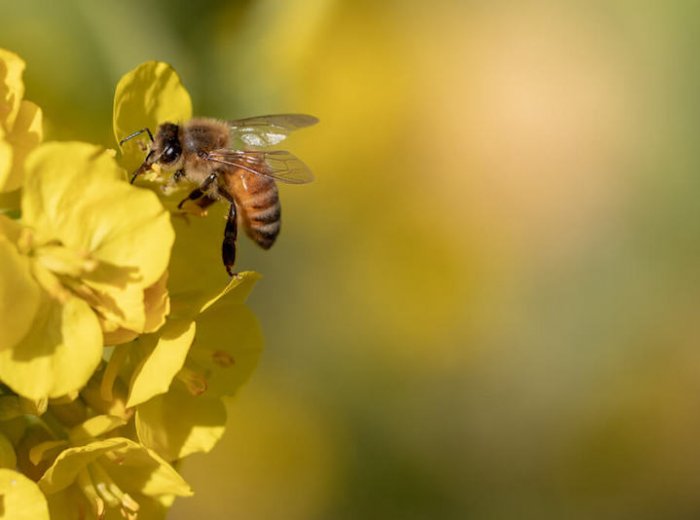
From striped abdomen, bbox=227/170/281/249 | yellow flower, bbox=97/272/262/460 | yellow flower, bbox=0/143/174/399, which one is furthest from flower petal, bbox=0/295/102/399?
striped abdomen, bbox=227/170/281/249

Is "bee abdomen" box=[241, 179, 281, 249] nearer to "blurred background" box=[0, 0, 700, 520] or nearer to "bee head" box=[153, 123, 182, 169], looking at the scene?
"bee head" box=[153, 123, 182, 169]

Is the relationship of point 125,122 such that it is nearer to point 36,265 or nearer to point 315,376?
point 36,265

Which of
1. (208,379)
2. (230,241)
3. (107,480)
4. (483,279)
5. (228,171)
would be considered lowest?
(107,480)

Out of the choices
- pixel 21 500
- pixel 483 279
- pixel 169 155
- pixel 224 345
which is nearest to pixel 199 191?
pixel 169 155

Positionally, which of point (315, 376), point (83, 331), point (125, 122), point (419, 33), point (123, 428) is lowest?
point (315, 376)

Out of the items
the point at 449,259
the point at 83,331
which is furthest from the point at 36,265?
the point at 449,259

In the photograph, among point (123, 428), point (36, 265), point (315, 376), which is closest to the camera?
point (36, 265)

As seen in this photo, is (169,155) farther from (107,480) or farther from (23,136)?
(107,480)
